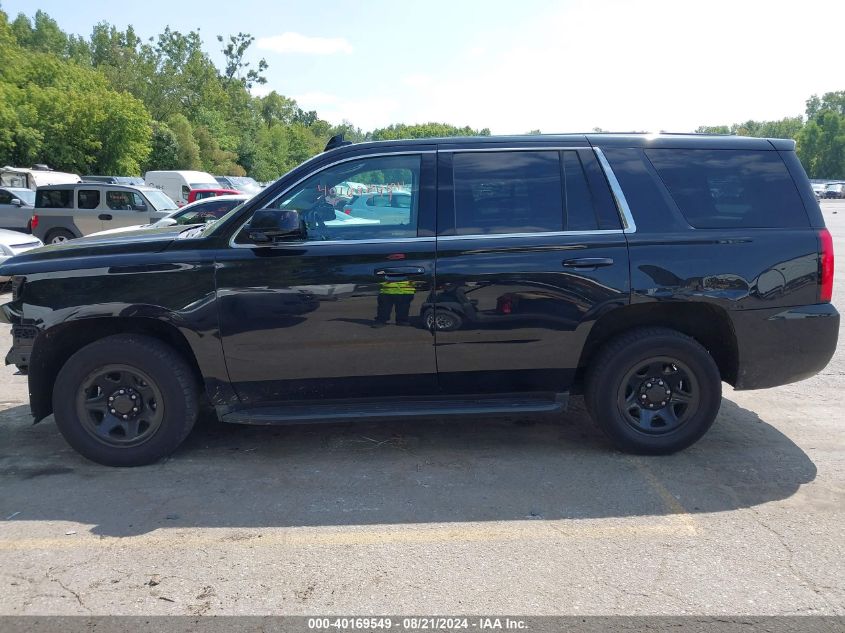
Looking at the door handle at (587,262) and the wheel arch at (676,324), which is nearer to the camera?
the door handle at (587,262)

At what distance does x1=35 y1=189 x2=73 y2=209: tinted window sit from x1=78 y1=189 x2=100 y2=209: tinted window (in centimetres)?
23

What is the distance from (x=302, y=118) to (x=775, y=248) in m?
135

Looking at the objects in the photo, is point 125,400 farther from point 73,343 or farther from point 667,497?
point 667,497

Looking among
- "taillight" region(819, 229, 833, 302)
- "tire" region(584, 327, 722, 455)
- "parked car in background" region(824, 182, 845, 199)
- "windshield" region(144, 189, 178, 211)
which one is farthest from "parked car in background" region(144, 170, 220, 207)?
"parked car in background" region(824, 182, 845, 199)

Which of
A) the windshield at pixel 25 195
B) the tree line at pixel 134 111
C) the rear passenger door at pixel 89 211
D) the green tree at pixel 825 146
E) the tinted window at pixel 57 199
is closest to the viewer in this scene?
the rear passenger door at pixel 89 211

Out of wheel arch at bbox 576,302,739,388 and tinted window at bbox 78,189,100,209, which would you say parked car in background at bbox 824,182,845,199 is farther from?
wheel arch at bbox 576,302,739,388

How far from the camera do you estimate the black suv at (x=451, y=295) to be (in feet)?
14.5

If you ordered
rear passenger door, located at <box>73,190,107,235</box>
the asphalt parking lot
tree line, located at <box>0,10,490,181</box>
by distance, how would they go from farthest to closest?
tree line, located at <box>0,10,490,181</box>, rear passenger door, located at <box>73,190,107,235</box>, the asphalt parking lot

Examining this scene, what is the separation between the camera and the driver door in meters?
4.41

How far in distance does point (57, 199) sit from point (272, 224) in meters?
15.0

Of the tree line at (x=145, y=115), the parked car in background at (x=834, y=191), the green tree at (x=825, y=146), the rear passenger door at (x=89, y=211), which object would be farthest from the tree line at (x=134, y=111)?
the green tree at (x=825, y=146)

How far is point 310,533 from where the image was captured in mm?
3770

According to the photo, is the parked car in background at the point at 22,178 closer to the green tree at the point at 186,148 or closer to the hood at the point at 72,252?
the green tree at the point at 186,148

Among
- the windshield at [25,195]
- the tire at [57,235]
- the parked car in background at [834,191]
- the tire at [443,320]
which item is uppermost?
the parked car in background at [834,191]
